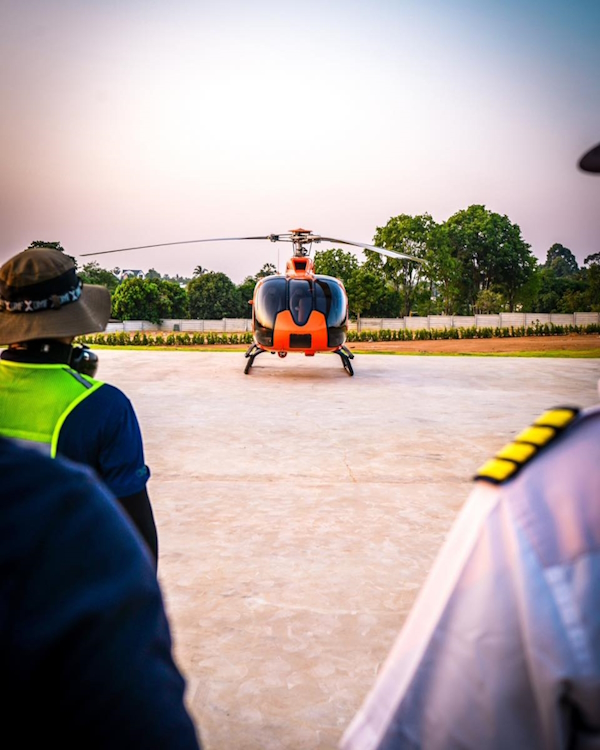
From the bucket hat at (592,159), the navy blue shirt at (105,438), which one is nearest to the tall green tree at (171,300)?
the navy blue shirt at (105,438)

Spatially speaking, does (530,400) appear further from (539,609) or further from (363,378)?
(539,609)

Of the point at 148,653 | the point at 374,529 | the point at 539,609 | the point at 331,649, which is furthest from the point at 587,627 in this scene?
the point at 374,529

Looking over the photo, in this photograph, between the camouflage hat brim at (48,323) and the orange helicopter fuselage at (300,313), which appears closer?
the camouflage hat brim at (48,323)

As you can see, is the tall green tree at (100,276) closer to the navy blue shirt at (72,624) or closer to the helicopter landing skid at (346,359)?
the helicopter landing skid at (346,359)

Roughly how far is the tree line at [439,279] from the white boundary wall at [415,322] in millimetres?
1252

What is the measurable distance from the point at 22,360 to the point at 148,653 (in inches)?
61.6

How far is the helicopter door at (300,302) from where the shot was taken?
1273 cm

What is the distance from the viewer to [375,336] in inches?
1236

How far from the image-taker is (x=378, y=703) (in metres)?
0.83

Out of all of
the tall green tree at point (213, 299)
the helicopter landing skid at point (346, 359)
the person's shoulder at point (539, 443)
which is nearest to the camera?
the person's shoulder at point (539, 443)

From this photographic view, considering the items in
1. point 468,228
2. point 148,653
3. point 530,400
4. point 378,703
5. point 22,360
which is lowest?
point 530,400

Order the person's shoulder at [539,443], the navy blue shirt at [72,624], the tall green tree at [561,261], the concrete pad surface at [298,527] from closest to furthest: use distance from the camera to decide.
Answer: the navy blue shirt at [72,624] < the person's shoulder at [539,443] < the concrete pad surface at [298,527] < the tall green tree at [561,261]

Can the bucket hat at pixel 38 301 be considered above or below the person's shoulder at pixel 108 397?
above

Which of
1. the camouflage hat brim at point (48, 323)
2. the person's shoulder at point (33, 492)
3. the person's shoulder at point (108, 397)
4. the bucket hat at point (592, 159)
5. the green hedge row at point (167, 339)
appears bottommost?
the green hedge row at point (167, 339)
